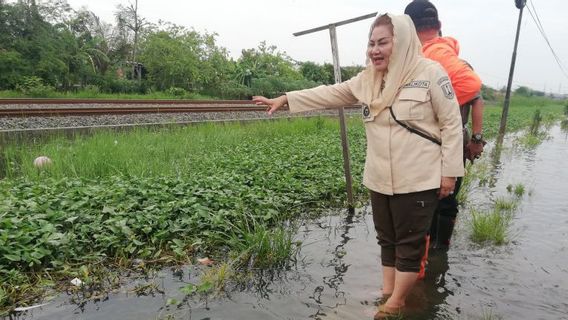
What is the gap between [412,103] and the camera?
244 cm

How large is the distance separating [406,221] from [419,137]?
52cm

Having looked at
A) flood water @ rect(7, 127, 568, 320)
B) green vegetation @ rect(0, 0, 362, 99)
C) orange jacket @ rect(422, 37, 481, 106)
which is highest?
green vegetation @ rect(0, 0, 362, 99)

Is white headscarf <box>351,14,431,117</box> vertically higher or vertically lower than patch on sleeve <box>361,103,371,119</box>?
higher

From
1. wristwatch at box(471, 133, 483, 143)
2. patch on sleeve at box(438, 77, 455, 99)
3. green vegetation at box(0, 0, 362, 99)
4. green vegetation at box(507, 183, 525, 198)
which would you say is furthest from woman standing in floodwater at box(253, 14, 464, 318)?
green vegetation at box(0, 0, 362, 99)

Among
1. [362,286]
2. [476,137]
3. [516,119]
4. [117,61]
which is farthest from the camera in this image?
[117,61]

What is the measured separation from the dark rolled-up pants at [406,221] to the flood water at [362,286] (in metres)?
0.50

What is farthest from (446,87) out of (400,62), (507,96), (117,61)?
(117,61)

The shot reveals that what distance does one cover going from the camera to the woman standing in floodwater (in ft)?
7.97

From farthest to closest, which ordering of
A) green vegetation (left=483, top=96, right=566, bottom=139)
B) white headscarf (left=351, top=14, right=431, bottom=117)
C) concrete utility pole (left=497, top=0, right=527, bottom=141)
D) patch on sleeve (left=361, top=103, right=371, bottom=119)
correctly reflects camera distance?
green vegetation (left=483, top=96, right=566, bottom=139), concrete utility pole (left=497, top=0, right=527, bottom=141), patch on sleeve (left=361, top=103, right=371, bottom=119), white headscarf (left=351, top=14, right=431, bottom=117)

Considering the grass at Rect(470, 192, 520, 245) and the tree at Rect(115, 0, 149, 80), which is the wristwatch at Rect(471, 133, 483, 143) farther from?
the tree at Rect(115, 0, 149, 80)

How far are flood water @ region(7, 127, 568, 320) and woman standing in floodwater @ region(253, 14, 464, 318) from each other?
0.59 metres

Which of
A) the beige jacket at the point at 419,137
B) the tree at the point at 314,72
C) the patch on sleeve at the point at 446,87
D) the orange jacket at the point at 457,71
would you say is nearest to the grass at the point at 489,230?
the orange jacket at the point at 457,71

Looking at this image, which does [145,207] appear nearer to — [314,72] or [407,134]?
[407,134]

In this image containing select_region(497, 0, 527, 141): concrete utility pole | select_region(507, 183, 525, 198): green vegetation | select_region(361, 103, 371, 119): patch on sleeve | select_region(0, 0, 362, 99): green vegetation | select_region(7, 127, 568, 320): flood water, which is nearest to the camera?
select_region(361, 103, 371, 119): patch on sleeve
